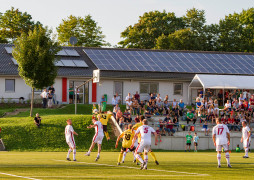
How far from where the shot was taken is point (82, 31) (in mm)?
79625

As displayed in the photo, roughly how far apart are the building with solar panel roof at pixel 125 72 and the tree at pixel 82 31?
23593 mm

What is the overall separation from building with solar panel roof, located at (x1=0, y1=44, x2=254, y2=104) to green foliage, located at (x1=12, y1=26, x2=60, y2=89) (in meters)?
5.90

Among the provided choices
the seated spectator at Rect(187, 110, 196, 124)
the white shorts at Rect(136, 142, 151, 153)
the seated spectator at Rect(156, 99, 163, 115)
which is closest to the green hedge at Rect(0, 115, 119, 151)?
the seated spectator at Rect(156, 99, 163, 115)

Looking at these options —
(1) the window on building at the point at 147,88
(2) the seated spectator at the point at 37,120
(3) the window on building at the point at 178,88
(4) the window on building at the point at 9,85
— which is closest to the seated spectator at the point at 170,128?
(2) the seated spectator at the point at 37,120

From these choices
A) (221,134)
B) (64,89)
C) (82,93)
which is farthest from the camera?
(82,93)

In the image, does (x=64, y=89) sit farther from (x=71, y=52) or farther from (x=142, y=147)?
(x=142, y=147)

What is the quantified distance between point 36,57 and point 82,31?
38.7 meters

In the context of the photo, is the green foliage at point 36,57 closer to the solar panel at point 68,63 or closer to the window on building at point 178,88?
the solar panel at point 68,63

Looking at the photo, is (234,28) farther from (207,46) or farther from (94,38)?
(94,38)

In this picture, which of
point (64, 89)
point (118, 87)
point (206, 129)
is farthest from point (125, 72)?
point (206, 129)

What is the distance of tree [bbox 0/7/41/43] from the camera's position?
79562 millimetres

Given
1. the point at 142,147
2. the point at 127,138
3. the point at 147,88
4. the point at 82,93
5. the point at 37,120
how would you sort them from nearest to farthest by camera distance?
the point at 142,147 → the point at 127,138 → the point at 37,120 → the point at 82,93 → the point at 147,88

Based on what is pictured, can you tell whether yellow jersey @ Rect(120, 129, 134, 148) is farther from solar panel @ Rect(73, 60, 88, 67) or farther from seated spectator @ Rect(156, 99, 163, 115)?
solar panel @ Rect(73, 60, 88, 67)

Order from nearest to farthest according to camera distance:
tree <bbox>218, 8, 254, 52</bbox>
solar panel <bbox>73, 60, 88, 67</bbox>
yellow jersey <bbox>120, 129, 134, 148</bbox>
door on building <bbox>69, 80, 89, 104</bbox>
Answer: yellow jersey <bbox>120, 129, 134, 148</bbox>, door on building <bbox>69, 80, 89, 104</bbox>, solar panel <bbox>73, 60, 88, 67</bbox>, tree <bbox>218, 8, 254, 52</bbox>
